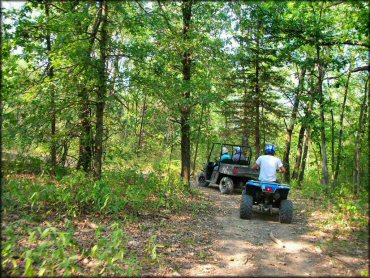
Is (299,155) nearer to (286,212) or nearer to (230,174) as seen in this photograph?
(230,174)

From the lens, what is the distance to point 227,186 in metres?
11.6

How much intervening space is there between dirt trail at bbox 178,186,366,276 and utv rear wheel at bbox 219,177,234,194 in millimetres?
3950

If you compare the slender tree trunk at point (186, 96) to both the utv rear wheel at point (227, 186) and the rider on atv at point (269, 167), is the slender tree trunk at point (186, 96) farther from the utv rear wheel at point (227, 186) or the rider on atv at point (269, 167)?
the rider on atv at point (269, 167)

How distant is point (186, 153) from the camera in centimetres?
1055

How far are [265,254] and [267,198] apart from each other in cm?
256

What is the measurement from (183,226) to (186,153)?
4.13 meters

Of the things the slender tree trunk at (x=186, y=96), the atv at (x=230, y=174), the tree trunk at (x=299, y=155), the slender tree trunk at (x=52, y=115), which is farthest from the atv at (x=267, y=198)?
the tree trunk at (x=299, y=155)

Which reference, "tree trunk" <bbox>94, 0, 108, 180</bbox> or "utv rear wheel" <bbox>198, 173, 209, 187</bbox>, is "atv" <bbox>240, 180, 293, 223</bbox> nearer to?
"tree trunk" <bbox>94, 0, 108, 180</bbox>

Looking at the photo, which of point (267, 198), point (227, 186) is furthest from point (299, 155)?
point (267, 198)

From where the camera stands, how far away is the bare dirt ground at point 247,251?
4359 mm

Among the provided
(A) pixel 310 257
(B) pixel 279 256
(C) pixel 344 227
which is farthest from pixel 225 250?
(C) pixel 344 227

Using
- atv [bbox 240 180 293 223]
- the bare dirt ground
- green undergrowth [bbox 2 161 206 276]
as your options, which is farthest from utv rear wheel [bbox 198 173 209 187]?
the bare dirt ground

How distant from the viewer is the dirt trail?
4328 millimetres

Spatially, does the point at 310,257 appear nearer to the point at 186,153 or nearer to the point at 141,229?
the point at 141,229
